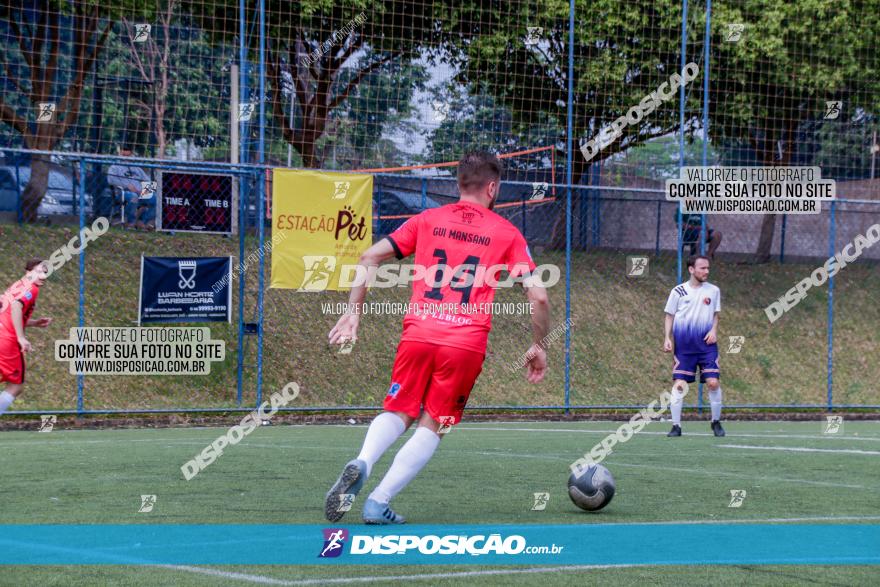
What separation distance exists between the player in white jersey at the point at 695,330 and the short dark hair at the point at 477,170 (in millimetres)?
8235

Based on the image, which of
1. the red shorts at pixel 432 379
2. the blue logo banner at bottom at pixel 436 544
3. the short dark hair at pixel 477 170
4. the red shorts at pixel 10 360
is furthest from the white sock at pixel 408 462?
the red shorts at pixel 10 360

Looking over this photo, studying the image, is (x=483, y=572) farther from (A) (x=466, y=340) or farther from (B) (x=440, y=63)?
(B) (x=440, y=63)

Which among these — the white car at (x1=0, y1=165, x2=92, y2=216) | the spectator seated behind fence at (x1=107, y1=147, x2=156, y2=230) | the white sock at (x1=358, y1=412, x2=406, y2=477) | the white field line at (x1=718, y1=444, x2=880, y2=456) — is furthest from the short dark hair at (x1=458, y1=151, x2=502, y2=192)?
the white car at (x1=0, y1=165, x2=92, y2=216)

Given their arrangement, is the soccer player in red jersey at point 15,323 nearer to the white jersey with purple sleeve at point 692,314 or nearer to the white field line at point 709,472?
the white field line at point 709,472

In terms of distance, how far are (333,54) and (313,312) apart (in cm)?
499

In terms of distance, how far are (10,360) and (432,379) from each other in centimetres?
789

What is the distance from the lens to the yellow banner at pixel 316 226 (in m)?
15.4

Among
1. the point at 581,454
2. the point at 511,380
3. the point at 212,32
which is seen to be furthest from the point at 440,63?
the point at 581,454

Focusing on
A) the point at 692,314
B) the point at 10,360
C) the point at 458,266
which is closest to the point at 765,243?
the point at 692,314

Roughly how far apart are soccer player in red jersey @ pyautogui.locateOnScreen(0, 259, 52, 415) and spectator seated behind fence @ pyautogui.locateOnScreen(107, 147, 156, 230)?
835cm

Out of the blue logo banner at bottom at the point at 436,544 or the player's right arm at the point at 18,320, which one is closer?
the blue logo banner at bottom at the point at 436,544

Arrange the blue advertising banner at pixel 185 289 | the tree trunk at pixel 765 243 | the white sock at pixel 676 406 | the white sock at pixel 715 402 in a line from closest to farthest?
the white sock at pixel 676 406
the white sock at pixel 715 402
the blue advertising banner at pixel 185 289
the tree trunk at pixel 765 243

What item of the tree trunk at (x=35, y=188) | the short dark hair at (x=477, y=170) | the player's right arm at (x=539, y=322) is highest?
the tree trunk at (x=35, y=188)

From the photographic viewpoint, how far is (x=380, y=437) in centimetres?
649
